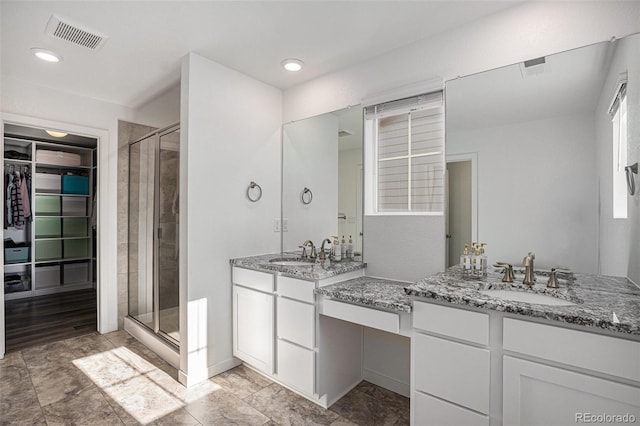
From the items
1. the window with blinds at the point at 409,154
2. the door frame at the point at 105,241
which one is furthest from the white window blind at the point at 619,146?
A: the door frame at the point at 105,241

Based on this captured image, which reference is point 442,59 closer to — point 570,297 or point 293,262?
point 570,297

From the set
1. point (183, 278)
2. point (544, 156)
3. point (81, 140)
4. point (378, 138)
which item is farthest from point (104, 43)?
point (81, 140)

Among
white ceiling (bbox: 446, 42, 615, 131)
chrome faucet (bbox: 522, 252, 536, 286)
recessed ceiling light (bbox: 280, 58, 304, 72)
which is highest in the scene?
recessed ceiling light (bbox: 280, 58, 304, 72)

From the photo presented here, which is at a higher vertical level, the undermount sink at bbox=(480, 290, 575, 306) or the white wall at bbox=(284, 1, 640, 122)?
the white wall at bbox=(284, 1, 640, 122)

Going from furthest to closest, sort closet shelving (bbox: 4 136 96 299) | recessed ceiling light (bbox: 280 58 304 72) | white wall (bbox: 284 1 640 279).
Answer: closet shelving (bbox: 4 136 96 299)
recessed ceiling light (bbox: 280 58 304 72)
white wall (bbox: 284 1 640 279)

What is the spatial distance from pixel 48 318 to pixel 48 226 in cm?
189

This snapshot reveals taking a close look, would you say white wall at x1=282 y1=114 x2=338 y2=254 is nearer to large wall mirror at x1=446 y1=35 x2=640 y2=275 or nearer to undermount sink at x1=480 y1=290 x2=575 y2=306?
large wall mirror at x1=446 y1=35 x2=640 y2=275

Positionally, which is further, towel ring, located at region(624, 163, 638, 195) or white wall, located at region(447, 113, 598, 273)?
white wall, located at region(447, 113, 598, 273)

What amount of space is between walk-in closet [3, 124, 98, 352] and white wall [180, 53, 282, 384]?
89.9 inches

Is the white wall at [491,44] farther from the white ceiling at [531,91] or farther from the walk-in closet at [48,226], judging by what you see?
the walk-in closet at [48,226]

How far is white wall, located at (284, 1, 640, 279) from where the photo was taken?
164cm

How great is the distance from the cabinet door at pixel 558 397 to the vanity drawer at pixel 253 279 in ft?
5.12

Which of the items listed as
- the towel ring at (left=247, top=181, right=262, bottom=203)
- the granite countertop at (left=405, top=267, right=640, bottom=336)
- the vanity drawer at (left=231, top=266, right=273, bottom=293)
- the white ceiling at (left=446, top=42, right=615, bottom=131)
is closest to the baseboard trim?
the vanity drawer at (left=231, top=266, right=273, bottom=293)

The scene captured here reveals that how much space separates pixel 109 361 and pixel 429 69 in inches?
136
